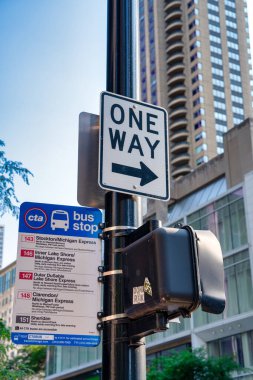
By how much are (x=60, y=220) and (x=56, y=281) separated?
16.0 inches

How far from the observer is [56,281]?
3.39 meters

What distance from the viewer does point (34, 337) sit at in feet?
10.8

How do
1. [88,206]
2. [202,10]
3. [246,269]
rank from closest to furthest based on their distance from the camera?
[88,206] < [246,269] < [202,10]

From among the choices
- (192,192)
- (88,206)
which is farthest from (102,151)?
(192,192)

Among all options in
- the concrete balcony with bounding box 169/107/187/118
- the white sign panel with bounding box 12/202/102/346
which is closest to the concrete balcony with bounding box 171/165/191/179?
the concrete balcony with bounding box 169/107/187/118

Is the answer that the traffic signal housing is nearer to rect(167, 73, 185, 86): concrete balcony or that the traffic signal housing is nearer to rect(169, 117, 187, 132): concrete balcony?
rect(169, 117, 187, 132): concrete balcony

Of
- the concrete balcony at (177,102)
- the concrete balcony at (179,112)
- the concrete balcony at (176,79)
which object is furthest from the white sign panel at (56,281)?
the concrete balcony at (176,79)

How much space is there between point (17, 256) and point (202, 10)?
111336 mm

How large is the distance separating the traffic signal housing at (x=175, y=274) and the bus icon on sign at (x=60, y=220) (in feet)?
2.31

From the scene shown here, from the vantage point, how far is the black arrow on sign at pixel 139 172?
3.56 meters

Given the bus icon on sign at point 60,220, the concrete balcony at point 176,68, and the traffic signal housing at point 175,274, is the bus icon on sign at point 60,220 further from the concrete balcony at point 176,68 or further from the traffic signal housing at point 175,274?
the concrete balcony at point 176,68

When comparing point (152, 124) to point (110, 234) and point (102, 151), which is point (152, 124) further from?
point (110, 234)

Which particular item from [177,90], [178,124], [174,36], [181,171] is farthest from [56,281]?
[174,36]

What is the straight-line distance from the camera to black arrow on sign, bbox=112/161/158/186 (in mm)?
3561
